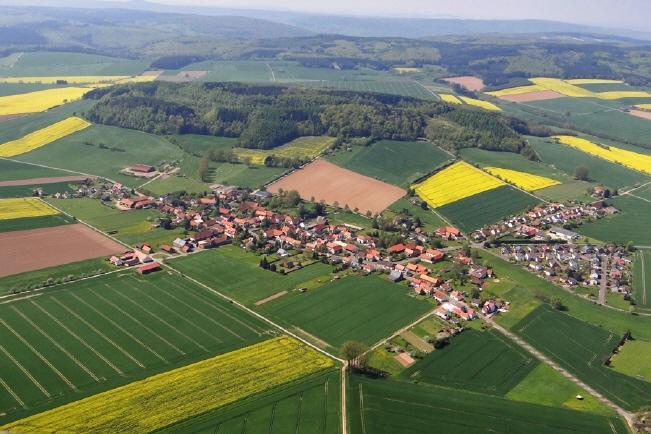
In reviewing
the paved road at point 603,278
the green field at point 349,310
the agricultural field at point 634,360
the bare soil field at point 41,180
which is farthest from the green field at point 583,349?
Result: the bare soil field at point 41,180

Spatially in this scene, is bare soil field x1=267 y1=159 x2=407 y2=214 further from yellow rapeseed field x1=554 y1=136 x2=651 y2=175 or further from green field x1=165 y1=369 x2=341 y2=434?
yellow rapeseed field x1=554 y1=136 x2=651 y2=175

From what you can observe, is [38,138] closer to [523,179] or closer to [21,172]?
[21,172]

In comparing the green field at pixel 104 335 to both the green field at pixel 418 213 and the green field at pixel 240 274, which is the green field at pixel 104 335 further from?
the green field at pixel 418 213

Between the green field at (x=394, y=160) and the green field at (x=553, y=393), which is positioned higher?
the green field at (x=394, y=160)

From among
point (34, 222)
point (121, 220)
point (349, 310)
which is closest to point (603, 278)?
point (349, 310)

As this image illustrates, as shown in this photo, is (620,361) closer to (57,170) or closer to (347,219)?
(347,219)

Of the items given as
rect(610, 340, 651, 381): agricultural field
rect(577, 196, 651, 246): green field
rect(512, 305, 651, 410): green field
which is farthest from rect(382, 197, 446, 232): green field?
rect(610, 340, 651, 381): agricultural field

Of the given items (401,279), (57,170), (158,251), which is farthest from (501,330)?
(57,170)
